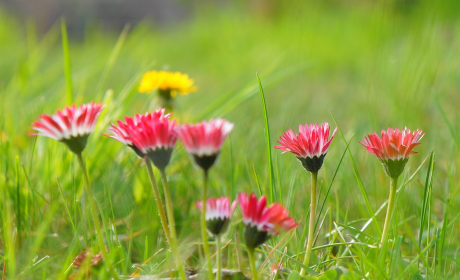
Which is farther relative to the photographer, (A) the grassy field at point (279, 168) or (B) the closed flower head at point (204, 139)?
(A) the grassy field at point (279, 168)

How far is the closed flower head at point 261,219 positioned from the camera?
43 centimetres

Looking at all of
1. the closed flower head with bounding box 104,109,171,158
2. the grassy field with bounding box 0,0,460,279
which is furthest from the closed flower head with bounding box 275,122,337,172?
the closed flower head with bounding box 104,109,171,158

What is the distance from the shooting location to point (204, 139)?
426mm

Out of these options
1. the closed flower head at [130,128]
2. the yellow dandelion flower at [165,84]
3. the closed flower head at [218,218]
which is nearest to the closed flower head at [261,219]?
the closed flower head at [218,218]

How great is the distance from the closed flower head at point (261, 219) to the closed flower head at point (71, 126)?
19cm

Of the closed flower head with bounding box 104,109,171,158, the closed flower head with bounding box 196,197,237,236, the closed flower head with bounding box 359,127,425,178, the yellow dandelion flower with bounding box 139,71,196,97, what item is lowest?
the closed flower head with bounding box 196,197,237,236

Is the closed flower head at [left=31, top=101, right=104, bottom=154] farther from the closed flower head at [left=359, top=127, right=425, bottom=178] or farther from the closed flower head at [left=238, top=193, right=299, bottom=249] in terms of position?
the closed flower head at [left=359, top=127, right=425, bottom=178]

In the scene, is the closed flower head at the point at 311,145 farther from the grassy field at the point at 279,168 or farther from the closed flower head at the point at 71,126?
the closed flower head at the point at 71,126

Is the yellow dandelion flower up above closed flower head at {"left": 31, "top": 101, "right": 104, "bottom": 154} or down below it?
above

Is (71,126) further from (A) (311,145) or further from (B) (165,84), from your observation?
(B) (165,84)

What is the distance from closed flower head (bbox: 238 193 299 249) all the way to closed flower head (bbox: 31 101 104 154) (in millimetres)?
188

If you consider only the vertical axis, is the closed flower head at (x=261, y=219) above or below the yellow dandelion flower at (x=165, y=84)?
below

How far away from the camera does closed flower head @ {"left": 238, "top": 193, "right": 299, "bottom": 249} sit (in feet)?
1.42

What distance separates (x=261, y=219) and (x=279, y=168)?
244 mm
